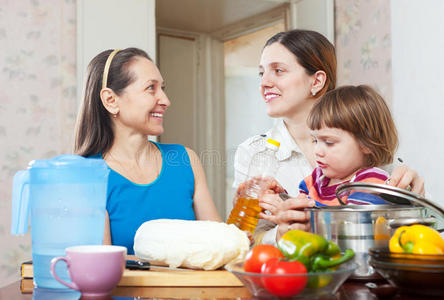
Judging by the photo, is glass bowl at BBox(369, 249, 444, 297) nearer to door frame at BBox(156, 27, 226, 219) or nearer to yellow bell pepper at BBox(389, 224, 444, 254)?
yellow bell pepper at BBox(389, 224, 444, 254)

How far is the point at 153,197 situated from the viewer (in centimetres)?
167

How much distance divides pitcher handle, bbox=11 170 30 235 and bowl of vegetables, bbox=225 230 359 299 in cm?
38

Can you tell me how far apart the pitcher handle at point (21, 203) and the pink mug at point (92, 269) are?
0.14 m

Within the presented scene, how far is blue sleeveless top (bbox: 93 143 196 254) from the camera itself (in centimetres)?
158

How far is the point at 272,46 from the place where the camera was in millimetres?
1889

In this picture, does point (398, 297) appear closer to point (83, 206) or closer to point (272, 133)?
point (83, 206)

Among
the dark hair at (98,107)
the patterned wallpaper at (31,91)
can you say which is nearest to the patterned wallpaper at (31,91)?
the patterned wallpaper at (31,91)

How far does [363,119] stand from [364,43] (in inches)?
79.5

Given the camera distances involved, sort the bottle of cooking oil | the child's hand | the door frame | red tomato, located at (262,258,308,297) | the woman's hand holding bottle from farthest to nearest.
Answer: the door frame
the bottle of cooking oil
the child's hand
the woman's hand holding bottle
red tomato, located at (262,258,308,297)

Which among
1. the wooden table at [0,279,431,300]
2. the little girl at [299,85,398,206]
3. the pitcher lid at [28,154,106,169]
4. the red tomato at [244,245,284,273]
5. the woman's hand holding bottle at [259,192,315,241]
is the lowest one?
the wooden table at [0,279,431,300]

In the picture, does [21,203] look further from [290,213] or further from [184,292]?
[290,213]

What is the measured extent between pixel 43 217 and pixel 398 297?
61 centimetres

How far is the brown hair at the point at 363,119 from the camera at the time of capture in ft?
4.52

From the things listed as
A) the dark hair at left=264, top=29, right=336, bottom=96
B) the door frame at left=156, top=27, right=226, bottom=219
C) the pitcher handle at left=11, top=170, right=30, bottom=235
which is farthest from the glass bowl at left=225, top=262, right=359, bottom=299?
the door frame at left=156, top=27, right=226, bottom=219
